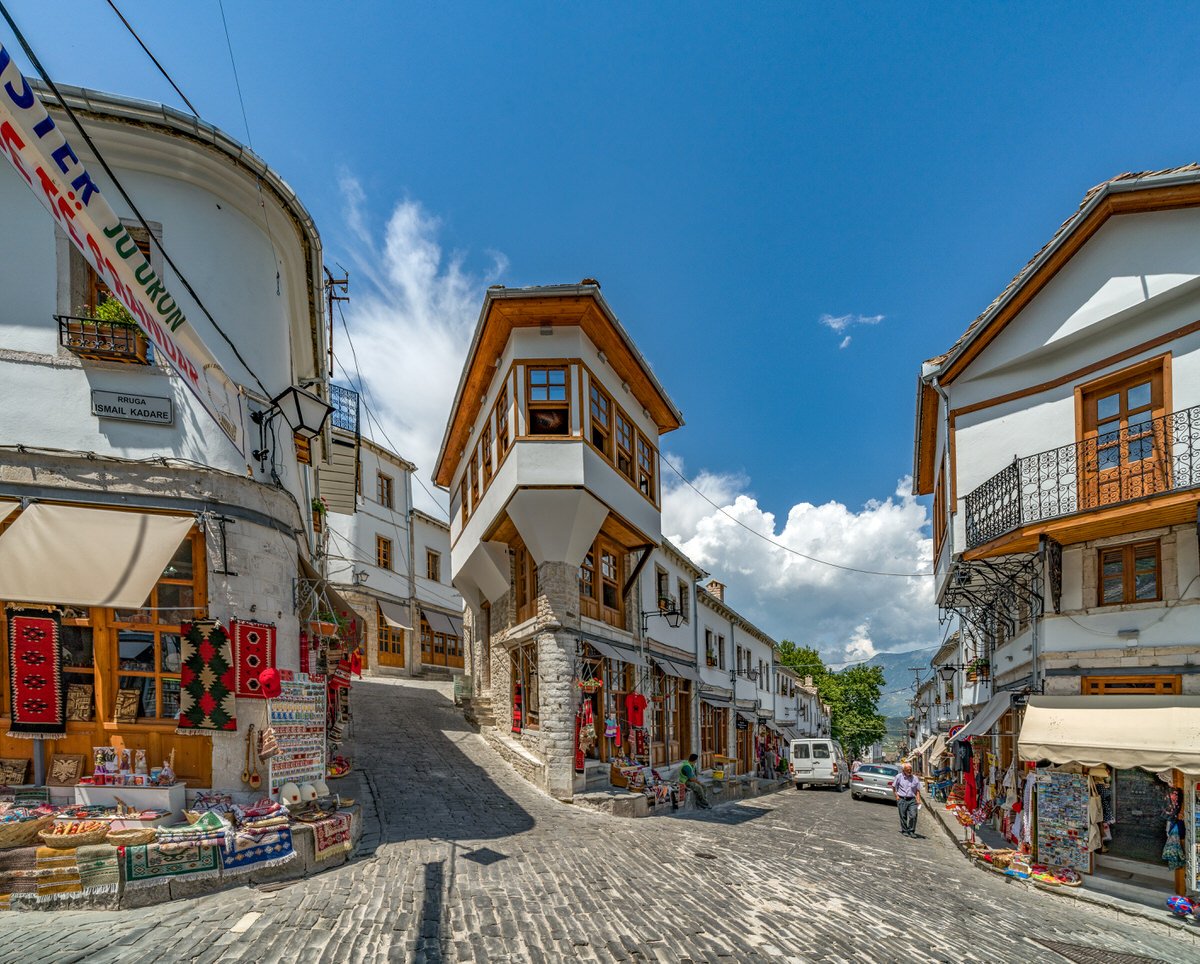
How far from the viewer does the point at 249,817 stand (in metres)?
7.50

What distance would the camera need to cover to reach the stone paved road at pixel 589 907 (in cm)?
592

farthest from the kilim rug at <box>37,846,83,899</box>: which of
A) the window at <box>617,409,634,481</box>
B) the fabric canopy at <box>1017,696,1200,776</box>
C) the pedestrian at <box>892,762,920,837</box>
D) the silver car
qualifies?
the silver car

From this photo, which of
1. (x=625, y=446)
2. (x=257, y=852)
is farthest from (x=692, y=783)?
(x=257, y=852)

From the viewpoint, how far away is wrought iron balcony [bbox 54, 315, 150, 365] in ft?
26.3

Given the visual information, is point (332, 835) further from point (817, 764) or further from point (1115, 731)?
point (817, 764)

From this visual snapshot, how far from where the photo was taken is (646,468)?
57.7ft

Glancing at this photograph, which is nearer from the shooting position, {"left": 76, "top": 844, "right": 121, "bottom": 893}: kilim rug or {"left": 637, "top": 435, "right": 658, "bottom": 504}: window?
{"left": 76, "top": 844, "right": 121, "bottom": 893}: kilim rug

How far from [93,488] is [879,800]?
23926 mm

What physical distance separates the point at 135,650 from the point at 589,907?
5944 millimetres

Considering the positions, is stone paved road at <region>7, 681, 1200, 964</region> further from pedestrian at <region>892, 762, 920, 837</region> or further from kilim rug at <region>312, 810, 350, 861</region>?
pedestrian at <region>892, 762, 920, 837</region>

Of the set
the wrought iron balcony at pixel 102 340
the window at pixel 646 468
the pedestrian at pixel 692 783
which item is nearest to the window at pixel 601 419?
the window at pixel 646 468

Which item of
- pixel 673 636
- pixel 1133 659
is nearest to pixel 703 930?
pixel 1133 659

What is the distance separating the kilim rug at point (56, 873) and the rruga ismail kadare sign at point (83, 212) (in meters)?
4.68

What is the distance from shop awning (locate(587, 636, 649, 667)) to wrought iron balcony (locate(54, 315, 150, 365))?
9.88 m
